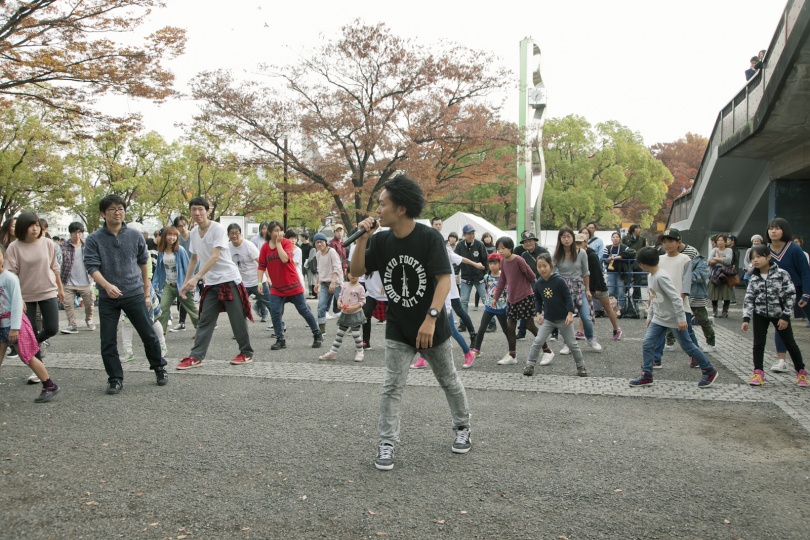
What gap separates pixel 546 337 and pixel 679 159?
56081mm

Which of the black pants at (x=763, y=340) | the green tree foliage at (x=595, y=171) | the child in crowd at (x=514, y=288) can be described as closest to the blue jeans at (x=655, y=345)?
the black pants at (x=763, y=340)

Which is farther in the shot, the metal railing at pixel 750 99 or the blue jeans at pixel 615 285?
the blue jeans at pixel 615 285

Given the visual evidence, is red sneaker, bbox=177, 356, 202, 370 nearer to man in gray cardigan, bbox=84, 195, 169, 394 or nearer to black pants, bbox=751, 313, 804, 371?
man in gray cardigan, bbox=84, 195, 169, 394

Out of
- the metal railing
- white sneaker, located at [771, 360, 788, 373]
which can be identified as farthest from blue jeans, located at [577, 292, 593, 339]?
the metal railing

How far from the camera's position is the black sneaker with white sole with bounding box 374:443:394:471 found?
155 inches

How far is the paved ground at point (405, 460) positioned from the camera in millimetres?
3195

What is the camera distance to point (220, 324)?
11969mm

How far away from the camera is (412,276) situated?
403cm

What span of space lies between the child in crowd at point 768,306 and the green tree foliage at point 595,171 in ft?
→ 125

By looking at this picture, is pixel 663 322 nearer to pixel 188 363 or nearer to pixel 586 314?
pixel 586 314

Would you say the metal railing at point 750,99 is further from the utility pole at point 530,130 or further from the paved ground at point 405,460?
the paved ground at point 405,460

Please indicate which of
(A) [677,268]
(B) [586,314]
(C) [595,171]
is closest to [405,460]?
(A) [677,268]

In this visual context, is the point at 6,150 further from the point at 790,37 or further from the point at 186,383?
the point at 790,37

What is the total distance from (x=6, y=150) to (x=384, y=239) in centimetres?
3017
